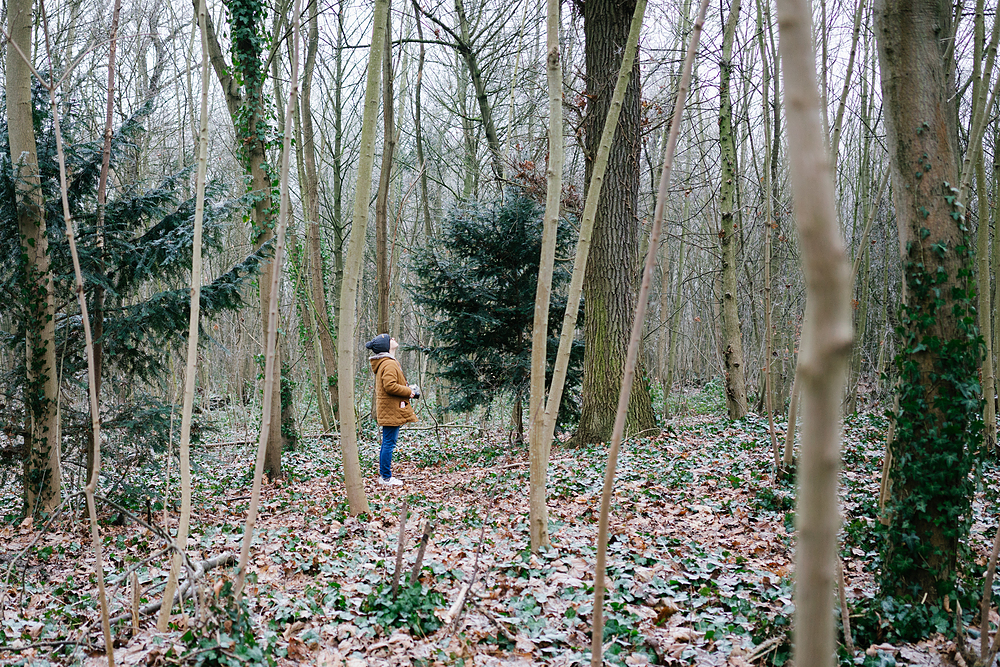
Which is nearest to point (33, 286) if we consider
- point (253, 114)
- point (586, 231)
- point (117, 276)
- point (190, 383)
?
point (117, 276)

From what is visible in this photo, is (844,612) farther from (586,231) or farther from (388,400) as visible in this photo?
(388,400)

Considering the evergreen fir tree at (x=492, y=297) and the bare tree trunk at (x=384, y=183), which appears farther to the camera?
the bare tree trunk at (x=384, y=183)

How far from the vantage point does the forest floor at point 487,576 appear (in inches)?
109

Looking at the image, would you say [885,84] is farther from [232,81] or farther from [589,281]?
[232,81]

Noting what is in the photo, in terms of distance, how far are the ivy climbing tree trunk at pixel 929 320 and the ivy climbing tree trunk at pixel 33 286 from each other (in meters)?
6.79

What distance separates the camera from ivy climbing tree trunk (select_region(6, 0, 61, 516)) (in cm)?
548

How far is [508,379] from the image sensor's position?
8867mm

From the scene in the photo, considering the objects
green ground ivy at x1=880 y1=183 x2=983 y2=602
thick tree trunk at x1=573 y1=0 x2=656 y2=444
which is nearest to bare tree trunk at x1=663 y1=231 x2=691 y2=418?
thick tree trunk at x1=573 y1=0 x2=656 y2=444

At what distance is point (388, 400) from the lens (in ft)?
24.2

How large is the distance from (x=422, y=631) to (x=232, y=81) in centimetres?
715

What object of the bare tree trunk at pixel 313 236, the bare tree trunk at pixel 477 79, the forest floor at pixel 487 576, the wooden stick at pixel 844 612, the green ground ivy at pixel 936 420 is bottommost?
the forest floor at pixel 487 576

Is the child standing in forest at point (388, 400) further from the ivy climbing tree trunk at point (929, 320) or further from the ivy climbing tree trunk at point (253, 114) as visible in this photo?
the ivy climbing tree trunk at point (929, 320)

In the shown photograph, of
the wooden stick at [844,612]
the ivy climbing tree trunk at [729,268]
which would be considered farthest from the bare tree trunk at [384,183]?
the wooden stick at [844,612]

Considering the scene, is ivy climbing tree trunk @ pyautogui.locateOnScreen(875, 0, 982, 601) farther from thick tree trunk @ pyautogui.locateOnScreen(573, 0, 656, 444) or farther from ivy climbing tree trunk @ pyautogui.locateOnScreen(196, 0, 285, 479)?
ivy climbing tree trunk @ pyautogui.locateOnScreen(196, 0, 285, 479)
